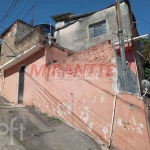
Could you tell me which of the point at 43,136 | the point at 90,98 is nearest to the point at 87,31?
the point at 90,98

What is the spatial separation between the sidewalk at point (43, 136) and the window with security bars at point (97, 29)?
7235 millimetres

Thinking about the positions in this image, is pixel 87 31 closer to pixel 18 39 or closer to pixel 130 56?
pixel 130 56

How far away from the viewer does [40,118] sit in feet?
26.2

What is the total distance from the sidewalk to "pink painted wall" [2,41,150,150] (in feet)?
1.50

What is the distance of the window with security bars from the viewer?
1202 cm

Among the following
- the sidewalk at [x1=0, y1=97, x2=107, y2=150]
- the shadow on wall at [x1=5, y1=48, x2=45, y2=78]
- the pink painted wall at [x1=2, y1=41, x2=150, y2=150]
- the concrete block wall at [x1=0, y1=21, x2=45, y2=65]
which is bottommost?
the sidewalk at [x1=0, y1=97, x2=107, y2=150]

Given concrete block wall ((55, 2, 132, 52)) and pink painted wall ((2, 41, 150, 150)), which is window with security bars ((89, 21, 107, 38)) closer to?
concrete block wall ((55, 2, 132, 52))

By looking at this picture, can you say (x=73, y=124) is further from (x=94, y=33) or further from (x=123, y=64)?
(x=94, y=33)

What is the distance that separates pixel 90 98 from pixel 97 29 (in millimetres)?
7189

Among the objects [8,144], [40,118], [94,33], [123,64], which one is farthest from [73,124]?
[94,33]

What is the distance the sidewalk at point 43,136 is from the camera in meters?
5.31

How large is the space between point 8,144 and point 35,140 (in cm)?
89

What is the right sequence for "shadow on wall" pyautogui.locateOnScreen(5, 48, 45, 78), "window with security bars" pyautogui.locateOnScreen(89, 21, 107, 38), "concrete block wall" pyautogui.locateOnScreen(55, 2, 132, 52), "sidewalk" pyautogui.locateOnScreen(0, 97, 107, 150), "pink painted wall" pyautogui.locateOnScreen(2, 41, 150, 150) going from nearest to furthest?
1. "sidewalk" pyautogui.locateOnScreen(0, 97, 107, 150)
2. "pink painted wall" pyautogui.locateOnScreen(2, 41, 150, 150)
3. "shadow on wall" pyautogui.locateOnScreen(5, 48, 45, 78)
4. "concrete block wall" pyautogui.locateOnScreen(55, 2, 132, 52)
5. "window with security bars" pyautogui.locateOnScreen(89, 21, 107, 38)

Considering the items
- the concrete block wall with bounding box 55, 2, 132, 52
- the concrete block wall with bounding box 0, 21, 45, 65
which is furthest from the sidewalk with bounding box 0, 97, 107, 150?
the concrete block wall with bounding box 55, 2, 132, 52
